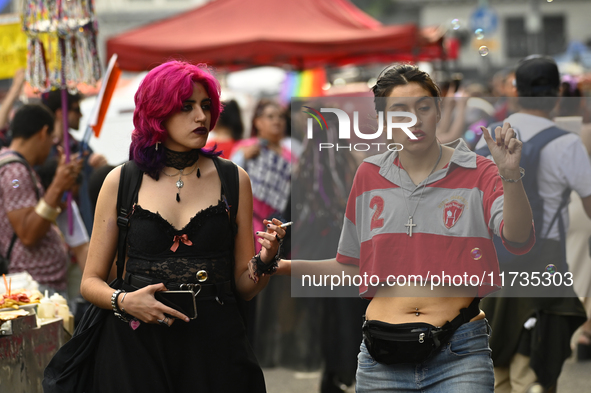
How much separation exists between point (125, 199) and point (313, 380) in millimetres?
3722

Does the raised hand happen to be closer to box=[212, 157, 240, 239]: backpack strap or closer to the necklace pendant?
the necklace pendant

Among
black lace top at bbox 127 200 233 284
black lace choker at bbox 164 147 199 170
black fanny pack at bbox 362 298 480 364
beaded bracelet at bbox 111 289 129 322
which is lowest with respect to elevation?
→ black fanny pack at bbox 362 298 480 364

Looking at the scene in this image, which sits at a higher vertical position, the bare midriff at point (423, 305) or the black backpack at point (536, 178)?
the black backpack at point (536, 178)

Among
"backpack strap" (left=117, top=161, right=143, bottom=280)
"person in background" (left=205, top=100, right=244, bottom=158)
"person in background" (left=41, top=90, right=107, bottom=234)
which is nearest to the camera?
"backpack strap" (left=117, top=161, right=143, bottom=280)

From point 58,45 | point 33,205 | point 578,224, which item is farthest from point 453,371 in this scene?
point 58,45

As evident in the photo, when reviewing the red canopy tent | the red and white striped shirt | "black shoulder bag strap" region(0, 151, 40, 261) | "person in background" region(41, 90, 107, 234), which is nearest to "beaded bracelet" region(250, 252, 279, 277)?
the red and white striped shirt

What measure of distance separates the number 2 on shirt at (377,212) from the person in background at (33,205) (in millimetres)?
2528

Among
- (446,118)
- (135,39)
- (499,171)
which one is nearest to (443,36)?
(135,39)

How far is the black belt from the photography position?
2.66m

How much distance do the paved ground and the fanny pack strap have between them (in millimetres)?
2958

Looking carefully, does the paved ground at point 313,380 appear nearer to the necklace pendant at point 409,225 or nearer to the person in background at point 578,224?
the person in background at point 578,224

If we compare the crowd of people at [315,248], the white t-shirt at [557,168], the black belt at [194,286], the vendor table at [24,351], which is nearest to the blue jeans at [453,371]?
the crowd of people at [315,248]

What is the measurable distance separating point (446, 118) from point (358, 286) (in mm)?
852

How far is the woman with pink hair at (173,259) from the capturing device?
2.68 m
